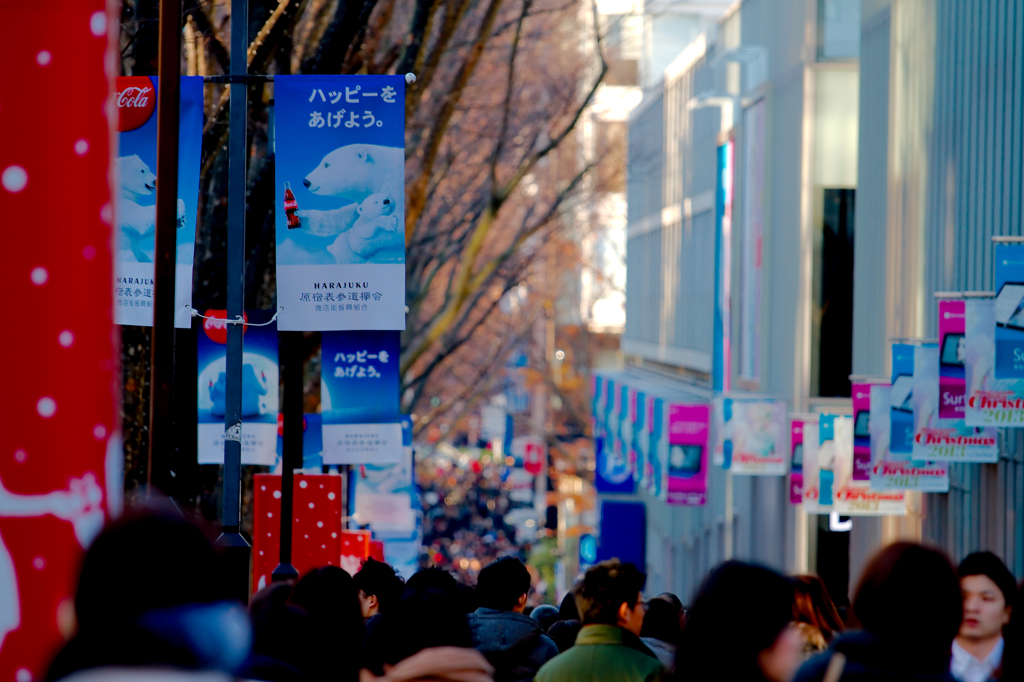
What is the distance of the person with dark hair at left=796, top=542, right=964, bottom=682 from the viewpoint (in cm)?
348

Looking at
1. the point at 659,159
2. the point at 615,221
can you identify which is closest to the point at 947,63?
the point at 659,159

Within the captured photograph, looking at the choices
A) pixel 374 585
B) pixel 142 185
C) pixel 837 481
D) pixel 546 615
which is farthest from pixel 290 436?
pixel 837 481

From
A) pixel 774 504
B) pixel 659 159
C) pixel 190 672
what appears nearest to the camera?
pixel 190 672

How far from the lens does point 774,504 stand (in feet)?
79.7

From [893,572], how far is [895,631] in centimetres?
15

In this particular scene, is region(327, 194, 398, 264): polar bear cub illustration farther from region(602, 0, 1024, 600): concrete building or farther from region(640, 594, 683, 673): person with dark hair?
region(602, 0, 1024, 600): concrete building

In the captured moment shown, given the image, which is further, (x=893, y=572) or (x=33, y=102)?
(x=893, y=572)

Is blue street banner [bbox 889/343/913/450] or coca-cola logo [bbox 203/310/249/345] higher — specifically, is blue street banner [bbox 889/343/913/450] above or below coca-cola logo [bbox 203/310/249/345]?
below

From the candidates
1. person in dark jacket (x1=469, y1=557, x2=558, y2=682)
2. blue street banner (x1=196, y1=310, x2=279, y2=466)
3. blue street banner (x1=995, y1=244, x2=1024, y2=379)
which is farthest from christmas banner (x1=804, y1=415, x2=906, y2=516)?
person in dark jacket (x1=469, y1=557, x2=558, y2=682)

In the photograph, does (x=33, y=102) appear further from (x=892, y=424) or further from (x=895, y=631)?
(x=892, y=424)

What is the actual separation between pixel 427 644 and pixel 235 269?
4.69m

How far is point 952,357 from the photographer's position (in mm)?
12305

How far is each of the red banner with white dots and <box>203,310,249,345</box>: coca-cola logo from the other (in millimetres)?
6415

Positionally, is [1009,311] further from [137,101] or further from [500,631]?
[137,101]
